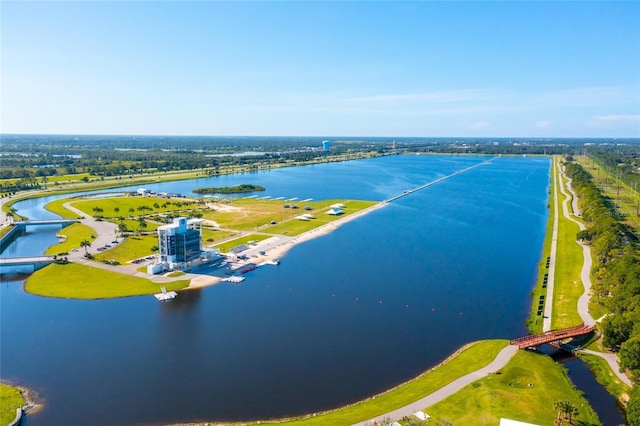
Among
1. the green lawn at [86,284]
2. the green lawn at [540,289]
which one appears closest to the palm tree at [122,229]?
the green lawn at [86,284]

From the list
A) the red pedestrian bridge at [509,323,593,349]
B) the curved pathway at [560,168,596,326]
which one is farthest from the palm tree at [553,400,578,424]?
the curved pathway at [560,168,596,326]

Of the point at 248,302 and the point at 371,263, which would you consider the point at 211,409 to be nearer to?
the point at 248,302

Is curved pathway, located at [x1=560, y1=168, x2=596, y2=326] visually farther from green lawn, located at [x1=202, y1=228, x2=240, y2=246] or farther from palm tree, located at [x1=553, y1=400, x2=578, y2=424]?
green lawn, located at [x1=202, y1=228, x2=240, y2=246]

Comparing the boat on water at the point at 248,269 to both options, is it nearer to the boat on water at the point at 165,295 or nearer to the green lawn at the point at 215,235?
the boat on water at the point at 165,295

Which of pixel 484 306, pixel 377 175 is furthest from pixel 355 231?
pixel 377 175

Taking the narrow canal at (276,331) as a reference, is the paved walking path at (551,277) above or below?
above

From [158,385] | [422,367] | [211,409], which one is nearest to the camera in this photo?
[211,409]
